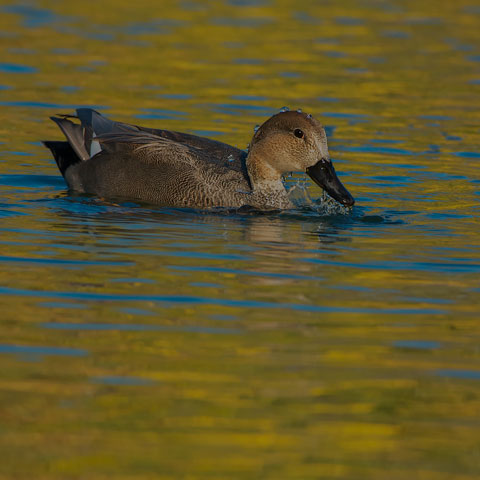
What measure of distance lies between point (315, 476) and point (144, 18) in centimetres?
1978

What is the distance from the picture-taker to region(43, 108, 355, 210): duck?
10.9 m

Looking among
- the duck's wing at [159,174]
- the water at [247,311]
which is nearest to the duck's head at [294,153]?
the duck's wing at [159,174]

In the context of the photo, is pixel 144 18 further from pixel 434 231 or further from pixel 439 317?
pixel 439 317

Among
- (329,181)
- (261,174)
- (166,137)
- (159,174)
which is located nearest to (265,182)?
(261,174)

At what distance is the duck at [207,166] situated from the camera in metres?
10.9

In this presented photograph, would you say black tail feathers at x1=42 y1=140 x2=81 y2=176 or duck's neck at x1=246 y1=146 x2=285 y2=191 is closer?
duck's neck at x1=246 y1=146 x2=285 y2=191

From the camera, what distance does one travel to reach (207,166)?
1129 centimetres

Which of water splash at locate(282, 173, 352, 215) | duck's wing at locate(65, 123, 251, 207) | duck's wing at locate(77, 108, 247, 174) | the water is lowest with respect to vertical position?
the water

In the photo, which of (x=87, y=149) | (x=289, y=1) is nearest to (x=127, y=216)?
(x=87, y=149)

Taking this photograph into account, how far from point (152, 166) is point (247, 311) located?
13.7 feet

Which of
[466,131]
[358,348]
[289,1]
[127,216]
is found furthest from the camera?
[289,1]

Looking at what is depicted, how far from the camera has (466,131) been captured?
599 inches

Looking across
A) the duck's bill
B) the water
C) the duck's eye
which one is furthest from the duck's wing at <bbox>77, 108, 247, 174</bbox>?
the duck's bill

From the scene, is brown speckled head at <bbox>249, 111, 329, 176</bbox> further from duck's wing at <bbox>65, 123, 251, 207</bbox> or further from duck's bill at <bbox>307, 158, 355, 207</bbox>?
duck's wing at <bbox>65, 123, 251, 207</bbox>
